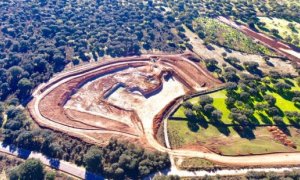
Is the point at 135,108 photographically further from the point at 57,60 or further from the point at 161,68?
the point at 57,60

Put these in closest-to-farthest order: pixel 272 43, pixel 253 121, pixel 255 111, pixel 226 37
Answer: pixel 253 121 → pixel 255 111 → pixel 272 43 → pixel 226 37

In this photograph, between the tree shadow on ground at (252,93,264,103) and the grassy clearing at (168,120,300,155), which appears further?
the tree shadow on ground at (252,93,264,103)

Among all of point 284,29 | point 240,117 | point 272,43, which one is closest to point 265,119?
point 240,117

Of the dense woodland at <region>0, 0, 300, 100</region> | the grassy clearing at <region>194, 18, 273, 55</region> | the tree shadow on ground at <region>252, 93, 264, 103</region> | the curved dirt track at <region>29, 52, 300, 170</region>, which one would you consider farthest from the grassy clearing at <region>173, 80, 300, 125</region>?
the dense woodland at <region>0, 0, 300, 100</region>

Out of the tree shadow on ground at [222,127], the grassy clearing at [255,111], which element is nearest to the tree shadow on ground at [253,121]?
the grassy clearing at [255,111]

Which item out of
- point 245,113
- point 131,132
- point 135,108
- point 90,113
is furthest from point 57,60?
point 245,113

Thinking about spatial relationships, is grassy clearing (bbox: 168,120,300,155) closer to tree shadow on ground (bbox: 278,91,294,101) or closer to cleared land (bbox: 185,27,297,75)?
tree shadow on ground (bbox: 278,91,294,101)

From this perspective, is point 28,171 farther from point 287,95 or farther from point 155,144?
point 287,95
